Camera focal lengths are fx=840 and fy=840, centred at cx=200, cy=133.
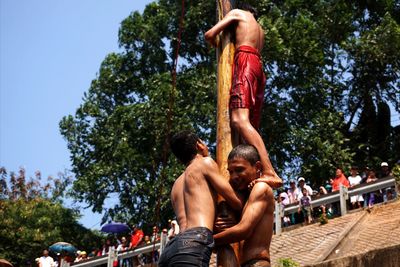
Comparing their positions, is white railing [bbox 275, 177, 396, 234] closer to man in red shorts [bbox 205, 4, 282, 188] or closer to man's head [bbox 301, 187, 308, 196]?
man's head [bbox 301, 187, 308, 196]

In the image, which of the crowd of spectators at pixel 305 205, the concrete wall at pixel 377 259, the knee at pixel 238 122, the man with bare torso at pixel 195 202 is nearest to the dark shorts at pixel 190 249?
the man with bare torso at pixel 195 202

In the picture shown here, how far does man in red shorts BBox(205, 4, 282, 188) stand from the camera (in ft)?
A: 22.7

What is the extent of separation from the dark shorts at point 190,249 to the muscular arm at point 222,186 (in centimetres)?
32

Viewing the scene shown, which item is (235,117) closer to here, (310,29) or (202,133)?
(202,133)

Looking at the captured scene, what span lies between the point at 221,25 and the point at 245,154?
59.3 inches

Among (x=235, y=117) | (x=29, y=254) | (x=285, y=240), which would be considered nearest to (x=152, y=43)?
(x=29, y=254)

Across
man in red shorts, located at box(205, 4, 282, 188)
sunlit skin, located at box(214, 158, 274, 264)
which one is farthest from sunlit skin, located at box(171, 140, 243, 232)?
man in red shorts, located at box(205, 4, 282, 188)

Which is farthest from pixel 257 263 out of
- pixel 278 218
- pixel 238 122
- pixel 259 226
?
pixel 278 218

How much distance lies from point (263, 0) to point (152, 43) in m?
4.34

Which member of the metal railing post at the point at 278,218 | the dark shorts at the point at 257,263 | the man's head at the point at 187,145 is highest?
the metal railing post at the point at 278,218

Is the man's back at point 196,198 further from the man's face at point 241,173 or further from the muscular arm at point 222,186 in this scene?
the man's face at point 241,173

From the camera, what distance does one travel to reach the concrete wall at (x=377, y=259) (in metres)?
8.66

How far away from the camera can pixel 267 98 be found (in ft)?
92.3

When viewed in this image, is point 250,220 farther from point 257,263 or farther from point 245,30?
point 245,30
